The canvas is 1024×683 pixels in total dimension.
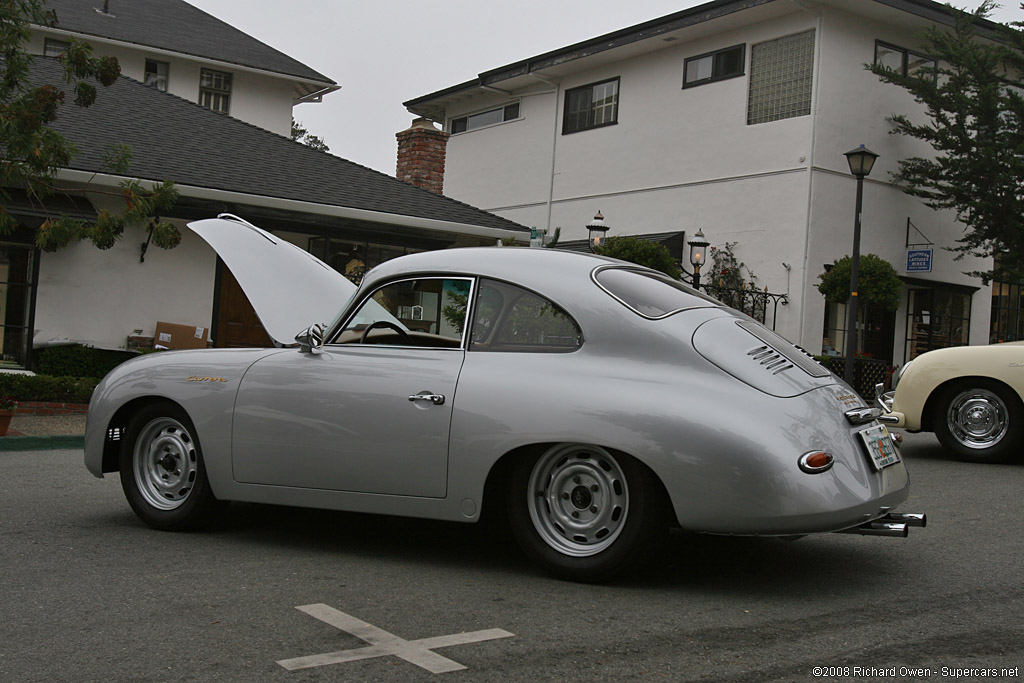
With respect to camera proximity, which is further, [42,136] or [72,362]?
[72,362]

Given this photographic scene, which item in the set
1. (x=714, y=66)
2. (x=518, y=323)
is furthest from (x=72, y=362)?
(x=714, y=66)

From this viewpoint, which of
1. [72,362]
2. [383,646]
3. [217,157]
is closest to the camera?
[383,646]

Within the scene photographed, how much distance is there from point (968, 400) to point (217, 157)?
11.7 metres

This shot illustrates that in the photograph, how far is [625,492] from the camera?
449 cm

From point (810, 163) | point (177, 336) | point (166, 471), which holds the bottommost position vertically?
point (166, 471)

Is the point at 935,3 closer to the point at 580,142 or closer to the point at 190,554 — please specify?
the point at 580,142

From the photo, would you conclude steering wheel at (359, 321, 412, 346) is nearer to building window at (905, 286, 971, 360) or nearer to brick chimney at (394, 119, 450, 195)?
brick chimney at (394, 119, 450, 195)

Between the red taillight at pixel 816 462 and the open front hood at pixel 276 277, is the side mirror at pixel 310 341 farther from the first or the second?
the red taillight at pixel 816 462

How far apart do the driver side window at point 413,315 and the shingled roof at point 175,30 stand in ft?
70.9

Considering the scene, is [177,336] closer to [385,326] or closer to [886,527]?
[385,326]

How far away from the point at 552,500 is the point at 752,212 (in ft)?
57.7

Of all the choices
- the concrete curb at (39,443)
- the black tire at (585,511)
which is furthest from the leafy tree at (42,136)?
the black tire at (585,511)

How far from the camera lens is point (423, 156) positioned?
2253 cm

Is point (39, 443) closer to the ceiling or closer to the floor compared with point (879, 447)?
closer to the floor
